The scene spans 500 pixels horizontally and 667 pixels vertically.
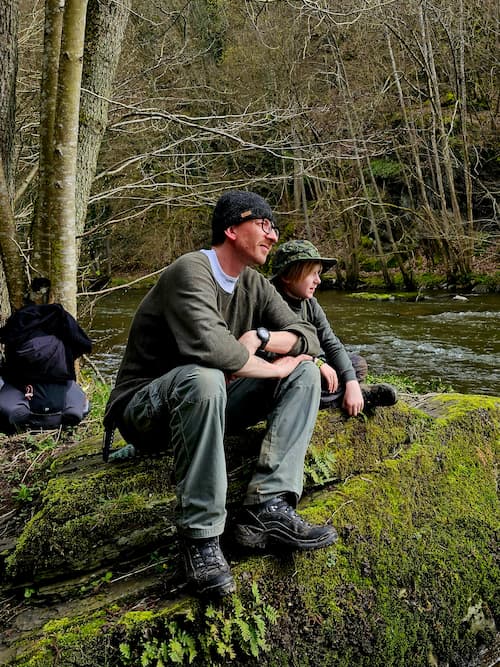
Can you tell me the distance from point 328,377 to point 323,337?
1.46 ft

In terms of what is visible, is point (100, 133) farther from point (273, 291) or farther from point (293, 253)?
point (273, 291)

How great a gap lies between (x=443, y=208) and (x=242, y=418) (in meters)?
17.8

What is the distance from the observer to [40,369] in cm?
476

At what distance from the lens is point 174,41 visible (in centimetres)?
939

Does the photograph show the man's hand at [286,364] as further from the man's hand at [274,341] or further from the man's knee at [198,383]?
the man's knee at [198,383]

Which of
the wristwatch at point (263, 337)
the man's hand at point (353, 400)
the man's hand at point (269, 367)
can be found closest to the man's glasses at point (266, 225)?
the wristwatch at point (263, 337)

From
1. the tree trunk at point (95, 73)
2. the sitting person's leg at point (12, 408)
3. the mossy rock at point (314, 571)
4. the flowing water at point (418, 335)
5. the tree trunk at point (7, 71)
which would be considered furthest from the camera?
the flowing water at point (418, 335)

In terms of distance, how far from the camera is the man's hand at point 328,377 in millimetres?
3443

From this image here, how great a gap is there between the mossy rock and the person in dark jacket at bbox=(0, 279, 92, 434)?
143 cm

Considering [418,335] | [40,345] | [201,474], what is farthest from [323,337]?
[418,335]

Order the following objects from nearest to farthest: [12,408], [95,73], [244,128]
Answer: [12,408], [95,73], [244,128]

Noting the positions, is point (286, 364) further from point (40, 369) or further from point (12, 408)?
point (12, 408)

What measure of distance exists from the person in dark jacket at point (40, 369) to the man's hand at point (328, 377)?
2325mm

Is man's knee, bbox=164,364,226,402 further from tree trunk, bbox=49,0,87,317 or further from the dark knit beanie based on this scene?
tree trunk, bbox=49,0,87,317
